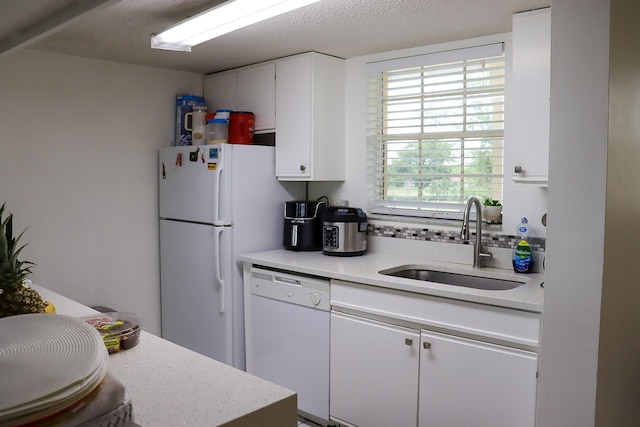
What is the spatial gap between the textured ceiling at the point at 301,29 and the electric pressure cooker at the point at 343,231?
1.02 m

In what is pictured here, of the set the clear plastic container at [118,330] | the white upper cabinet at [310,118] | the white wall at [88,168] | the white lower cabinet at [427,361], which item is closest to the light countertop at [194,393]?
the clear plastic container at [118,330]

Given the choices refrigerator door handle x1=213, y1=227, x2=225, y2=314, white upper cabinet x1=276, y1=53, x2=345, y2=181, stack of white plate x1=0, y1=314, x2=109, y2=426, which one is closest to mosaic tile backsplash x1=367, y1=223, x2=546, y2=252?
white upper cabinet x1=276, y1=53, x2=345, y2=181

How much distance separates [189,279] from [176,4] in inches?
74.1

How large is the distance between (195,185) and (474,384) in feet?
7.05

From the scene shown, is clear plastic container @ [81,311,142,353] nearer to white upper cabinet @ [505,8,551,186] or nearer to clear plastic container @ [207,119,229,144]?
white upper cabinet @ [505,8,551,186]

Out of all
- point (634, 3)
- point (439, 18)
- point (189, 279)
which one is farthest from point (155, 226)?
point (634, 3)

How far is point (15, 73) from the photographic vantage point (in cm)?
326

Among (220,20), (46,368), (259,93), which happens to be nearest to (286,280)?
(259,93)

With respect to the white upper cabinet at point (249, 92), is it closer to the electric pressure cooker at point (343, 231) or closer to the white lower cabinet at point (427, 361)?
the electric pressure cooker at point (343, 231)

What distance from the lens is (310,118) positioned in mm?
3398

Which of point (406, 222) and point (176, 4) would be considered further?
point (406, 222)

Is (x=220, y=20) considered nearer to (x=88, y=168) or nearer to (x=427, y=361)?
(x=88, y=168)

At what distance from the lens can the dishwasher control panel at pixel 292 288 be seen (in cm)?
294

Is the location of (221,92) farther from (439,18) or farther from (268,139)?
(439,18)
